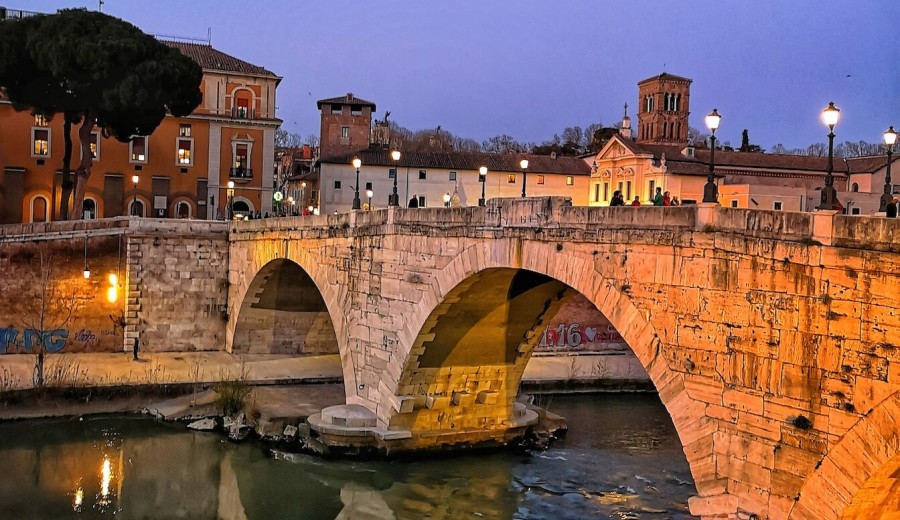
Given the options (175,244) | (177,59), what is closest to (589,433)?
(175,244)

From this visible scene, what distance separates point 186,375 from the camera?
2550 centimetres

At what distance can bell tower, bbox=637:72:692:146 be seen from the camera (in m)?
59.5

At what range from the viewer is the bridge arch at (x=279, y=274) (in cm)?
2122

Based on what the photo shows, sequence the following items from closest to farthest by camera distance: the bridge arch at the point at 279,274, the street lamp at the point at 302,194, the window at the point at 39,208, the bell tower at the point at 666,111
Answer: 1. the bridge arch at the point at 279,274
2. the window at the point at 39,208
3. the street lamp at the point at 302,194
4. the bell tower at the point at 666,111

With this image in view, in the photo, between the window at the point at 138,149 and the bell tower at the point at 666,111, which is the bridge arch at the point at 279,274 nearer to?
the window at the point at 138,149

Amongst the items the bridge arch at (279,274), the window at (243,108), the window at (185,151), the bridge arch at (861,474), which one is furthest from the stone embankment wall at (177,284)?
the bridge arch at (861,474)

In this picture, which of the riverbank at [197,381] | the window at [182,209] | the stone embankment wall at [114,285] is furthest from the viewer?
the window at [182,209]

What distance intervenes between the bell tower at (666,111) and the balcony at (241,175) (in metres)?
28.1

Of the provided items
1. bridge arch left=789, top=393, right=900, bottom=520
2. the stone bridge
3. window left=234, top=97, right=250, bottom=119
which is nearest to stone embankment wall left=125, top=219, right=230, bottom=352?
the stone bridge

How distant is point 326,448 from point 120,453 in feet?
15.3

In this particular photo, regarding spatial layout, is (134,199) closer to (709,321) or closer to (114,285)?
(114,285)

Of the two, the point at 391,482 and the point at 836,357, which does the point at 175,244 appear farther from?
the point at 836,357

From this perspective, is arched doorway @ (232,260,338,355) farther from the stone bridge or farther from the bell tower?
the bell tower

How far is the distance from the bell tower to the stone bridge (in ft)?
141
